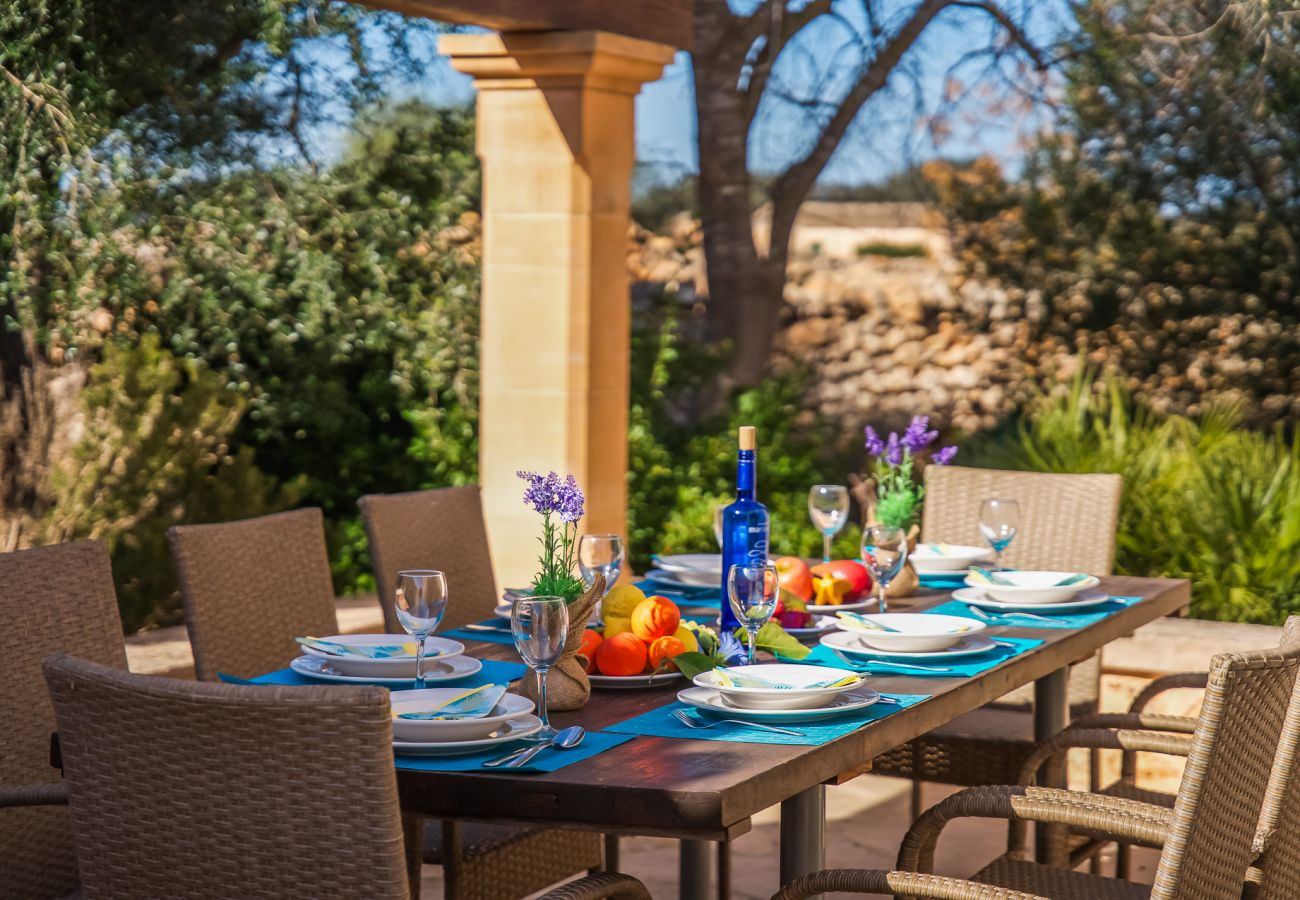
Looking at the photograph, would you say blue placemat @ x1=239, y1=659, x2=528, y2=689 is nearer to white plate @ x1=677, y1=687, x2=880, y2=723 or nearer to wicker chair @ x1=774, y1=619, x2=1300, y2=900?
white plate @ x1=677, y1=687, x2=880, y2=723

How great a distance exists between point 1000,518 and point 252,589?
4.92 ft

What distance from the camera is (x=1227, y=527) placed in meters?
5.13

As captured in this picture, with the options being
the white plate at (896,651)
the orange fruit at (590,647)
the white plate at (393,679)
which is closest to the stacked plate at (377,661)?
the white plate at (393,679)

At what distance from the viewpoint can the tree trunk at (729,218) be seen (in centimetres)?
756

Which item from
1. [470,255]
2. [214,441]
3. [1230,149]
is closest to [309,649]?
[214,441]

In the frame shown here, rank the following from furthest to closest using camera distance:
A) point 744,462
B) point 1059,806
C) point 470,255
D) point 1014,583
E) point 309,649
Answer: point 470,255 → point 1014,583 → point 744,462 → point 309,649 → point 1059,806

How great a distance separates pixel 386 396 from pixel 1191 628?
11.6 feet

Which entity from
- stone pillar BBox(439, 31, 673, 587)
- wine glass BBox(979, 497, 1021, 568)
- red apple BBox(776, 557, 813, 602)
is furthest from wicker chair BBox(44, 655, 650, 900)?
stone pillar BBox(439, 31, 673, 587)

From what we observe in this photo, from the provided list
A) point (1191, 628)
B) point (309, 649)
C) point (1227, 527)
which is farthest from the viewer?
point (1227, 527)

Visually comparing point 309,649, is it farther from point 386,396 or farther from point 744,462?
point 386,396

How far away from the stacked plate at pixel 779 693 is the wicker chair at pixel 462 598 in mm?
483

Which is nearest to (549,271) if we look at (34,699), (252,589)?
(252,589)

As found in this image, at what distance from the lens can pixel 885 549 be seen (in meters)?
2.95

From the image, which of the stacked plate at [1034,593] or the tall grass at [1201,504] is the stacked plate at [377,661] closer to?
the stacked plate at [1034,593]
